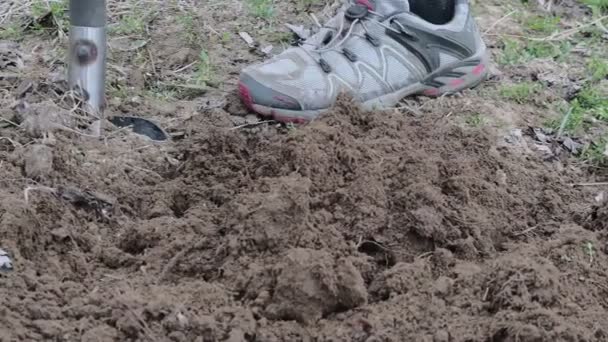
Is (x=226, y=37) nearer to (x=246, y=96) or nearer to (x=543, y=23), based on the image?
(x=246, y=96)

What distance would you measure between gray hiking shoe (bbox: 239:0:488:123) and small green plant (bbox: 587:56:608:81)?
425mm

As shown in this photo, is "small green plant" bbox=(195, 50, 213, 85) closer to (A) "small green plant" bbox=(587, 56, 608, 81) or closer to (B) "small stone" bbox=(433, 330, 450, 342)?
(A) "small green plant" bbox=(587, 56, 608, 81)

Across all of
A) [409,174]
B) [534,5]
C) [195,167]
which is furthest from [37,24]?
[534,5]

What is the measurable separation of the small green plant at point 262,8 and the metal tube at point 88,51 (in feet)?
3.20

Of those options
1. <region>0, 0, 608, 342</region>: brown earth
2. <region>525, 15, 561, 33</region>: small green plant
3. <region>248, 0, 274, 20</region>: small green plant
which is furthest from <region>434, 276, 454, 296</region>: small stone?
<region>525, 15, 561, 33</region>: small green plant

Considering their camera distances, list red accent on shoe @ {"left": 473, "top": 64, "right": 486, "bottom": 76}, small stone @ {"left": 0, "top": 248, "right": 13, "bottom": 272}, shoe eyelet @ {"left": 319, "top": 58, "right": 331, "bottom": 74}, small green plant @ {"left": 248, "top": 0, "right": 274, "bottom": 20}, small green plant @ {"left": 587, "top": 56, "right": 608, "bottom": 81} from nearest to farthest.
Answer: small stone @ {"left": 0, "top": 248, "right": 13, "bottom": 272} → shoe eyelet @ {"left": 319, "top": 58, "right": 331, "bottom": 74} → red accent on shoe @ {"left": 473, "top": 64, "right": 486, "bottom": 76} → small green plant @ {"left": 587, "top": 56, "right": 608, "bottom": 81} → small green plant @ {"left": 248, "top": 0, "right": 274, "bottom": 20}

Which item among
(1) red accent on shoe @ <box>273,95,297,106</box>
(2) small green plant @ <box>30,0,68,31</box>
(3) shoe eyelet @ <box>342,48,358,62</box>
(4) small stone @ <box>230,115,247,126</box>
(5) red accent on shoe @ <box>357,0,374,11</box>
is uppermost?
(5) red accent on shoe @ <box>357,0,374,11</box>

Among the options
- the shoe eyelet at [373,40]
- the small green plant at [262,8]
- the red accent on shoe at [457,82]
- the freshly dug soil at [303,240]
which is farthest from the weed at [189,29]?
the red accent on shoe at [457,82]

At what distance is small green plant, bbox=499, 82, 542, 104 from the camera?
2846 mm

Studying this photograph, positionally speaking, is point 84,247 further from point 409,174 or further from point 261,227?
point 409,174

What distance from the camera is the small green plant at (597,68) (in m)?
3.00

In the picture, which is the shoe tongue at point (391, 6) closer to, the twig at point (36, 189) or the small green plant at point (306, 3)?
the small green plant at point (306, 3)

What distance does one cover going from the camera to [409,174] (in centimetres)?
201

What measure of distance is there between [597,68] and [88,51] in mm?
1792
